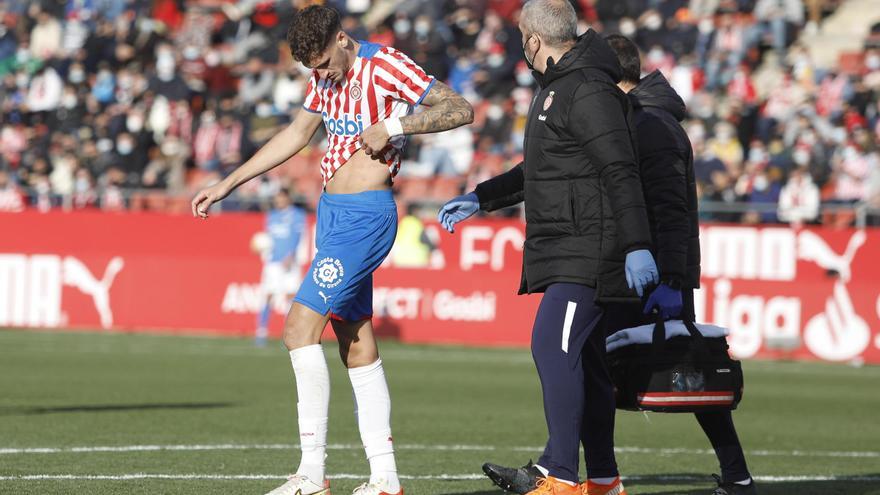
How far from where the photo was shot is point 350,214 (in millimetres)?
7594

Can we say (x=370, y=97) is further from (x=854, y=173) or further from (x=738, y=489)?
(x=854, y=173)

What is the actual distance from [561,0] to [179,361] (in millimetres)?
12047

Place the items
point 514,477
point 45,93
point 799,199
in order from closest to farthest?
point 514,477 → point 799,199 → point 45,93

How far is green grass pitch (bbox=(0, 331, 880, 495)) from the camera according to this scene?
29.1 feet

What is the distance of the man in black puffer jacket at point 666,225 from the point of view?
754 centimetres

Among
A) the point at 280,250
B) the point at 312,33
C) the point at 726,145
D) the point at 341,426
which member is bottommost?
the point at 341,426

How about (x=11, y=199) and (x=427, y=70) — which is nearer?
(x=427, y=70)

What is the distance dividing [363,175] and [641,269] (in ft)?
5.27

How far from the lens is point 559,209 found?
7.09 meters

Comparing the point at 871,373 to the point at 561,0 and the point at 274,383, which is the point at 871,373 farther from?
the point at 561,0

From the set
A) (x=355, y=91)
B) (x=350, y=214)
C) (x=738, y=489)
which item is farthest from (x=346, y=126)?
(x=738, y=489)

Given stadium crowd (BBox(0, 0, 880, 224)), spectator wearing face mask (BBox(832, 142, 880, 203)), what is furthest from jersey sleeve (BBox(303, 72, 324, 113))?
spectator wearing face mask (BBox(832, 142, 880, 203))

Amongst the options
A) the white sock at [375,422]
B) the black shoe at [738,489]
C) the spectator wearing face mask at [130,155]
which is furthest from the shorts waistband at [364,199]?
the spectator wearing face mask at [130,155]

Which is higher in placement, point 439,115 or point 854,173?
point 854,173
